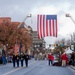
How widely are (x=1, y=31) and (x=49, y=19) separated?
104ft

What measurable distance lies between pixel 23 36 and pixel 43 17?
122 ft

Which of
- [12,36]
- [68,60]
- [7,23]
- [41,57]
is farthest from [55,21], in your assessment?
[41,57]

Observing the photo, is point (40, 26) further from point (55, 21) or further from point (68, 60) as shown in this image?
point (68, 60)

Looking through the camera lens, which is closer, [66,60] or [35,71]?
[35,71]

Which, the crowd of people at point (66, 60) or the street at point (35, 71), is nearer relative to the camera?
the street at point (35, 71)

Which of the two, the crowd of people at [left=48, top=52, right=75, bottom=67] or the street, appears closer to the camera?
the street

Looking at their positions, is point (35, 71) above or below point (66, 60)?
below

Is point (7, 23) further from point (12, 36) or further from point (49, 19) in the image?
point (49, 19)

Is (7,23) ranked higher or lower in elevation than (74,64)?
higher

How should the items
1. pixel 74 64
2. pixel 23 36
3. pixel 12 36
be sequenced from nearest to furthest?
pixel 74 64
pixel 12 36
pixel 23 36

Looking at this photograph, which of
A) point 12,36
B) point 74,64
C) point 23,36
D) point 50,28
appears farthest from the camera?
point 23,36

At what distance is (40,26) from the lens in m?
47.0

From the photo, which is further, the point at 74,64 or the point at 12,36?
the point at 12,36

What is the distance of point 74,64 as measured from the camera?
42.9 metres
